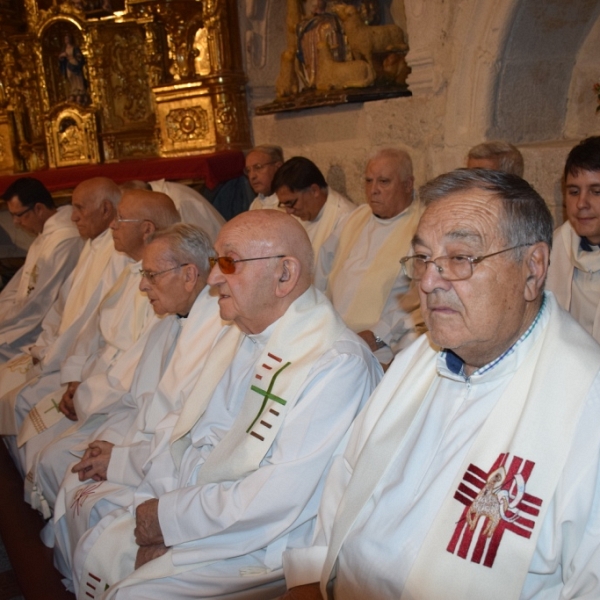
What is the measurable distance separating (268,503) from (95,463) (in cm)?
125

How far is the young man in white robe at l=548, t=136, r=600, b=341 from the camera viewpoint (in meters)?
3.61

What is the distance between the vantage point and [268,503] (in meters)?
2.61

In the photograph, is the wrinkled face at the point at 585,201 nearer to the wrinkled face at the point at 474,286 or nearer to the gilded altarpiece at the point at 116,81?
the wrinkled face at the point at 474,286

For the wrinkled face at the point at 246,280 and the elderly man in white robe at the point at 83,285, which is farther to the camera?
the elderly man in white robe at the point at 83,285

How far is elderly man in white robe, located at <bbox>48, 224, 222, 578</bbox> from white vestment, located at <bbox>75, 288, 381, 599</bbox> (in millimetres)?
722

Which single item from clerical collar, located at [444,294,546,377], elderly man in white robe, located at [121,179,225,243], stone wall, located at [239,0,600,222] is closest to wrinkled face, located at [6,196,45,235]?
elderly man in white robe, located at [121,179,225,243]

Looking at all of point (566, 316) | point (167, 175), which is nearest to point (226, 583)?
point (566, 316)

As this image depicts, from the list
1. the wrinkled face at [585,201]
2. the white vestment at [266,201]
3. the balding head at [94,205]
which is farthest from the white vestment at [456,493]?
the white vestment at [266,201]

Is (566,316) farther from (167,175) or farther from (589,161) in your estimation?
(167,175)

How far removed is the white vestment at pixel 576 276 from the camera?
385 centimetres

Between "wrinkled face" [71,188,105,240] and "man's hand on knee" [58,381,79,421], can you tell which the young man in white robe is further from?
"wrinkled face" [71,188,105,240]

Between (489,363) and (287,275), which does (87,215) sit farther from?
(489,363)

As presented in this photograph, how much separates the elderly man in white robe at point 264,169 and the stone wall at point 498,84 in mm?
1019

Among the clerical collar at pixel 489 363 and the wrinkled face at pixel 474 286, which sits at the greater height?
the wrinkled face at pixel 474 286
